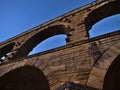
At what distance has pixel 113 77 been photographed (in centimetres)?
467

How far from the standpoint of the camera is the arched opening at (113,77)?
4.43 metres

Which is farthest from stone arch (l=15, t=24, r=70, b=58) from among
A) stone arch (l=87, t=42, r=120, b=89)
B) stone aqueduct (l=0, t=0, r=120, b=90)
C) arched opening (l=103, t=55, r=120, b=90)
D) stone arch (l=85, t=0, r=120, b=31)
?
arched opening (l=103, t=55, r=120, b=90)

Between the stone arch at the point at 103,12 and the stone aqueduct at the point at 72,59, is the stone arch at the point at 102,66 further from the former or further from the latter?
the stone arch at the point at 103,12

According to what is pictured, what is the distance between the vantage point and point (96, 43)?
545 cm

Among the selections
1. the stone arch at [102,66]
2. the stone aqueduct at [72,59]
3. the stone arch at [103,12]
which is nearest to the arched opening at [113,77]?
the stone aqueduct at [72,59]

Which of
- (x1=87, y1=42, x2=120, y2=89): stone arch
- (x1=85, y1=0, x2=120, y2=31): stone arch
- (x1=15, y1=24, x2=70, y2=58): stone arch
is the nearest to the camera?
(x1=87, y1=42, x2=120, y2=89): stone arch

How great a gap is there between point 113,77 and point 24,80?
3696 millimetres

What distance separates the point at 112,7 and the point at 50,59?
4.25 m

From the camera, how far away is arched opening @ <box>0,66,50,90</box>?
642 cm

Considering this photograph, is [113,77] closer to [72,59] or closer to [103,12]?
[72,59]

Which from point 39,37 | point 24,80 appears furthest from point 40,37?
point 24,80

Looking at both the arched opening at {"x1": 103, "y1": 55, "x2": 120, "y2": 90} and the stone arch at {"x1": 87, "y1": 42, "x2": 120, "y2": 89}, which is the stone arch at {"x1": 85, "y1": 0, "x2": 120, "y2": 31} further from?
the arched opening at {"x1": 103, "y1": 55, "x2": 120, "y2": 90}

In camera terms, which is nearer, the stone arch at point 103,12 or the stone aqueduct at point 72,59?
the stone aqueduct at point 72,59

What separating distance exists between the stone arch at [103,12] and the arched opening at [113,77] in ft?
11.8
